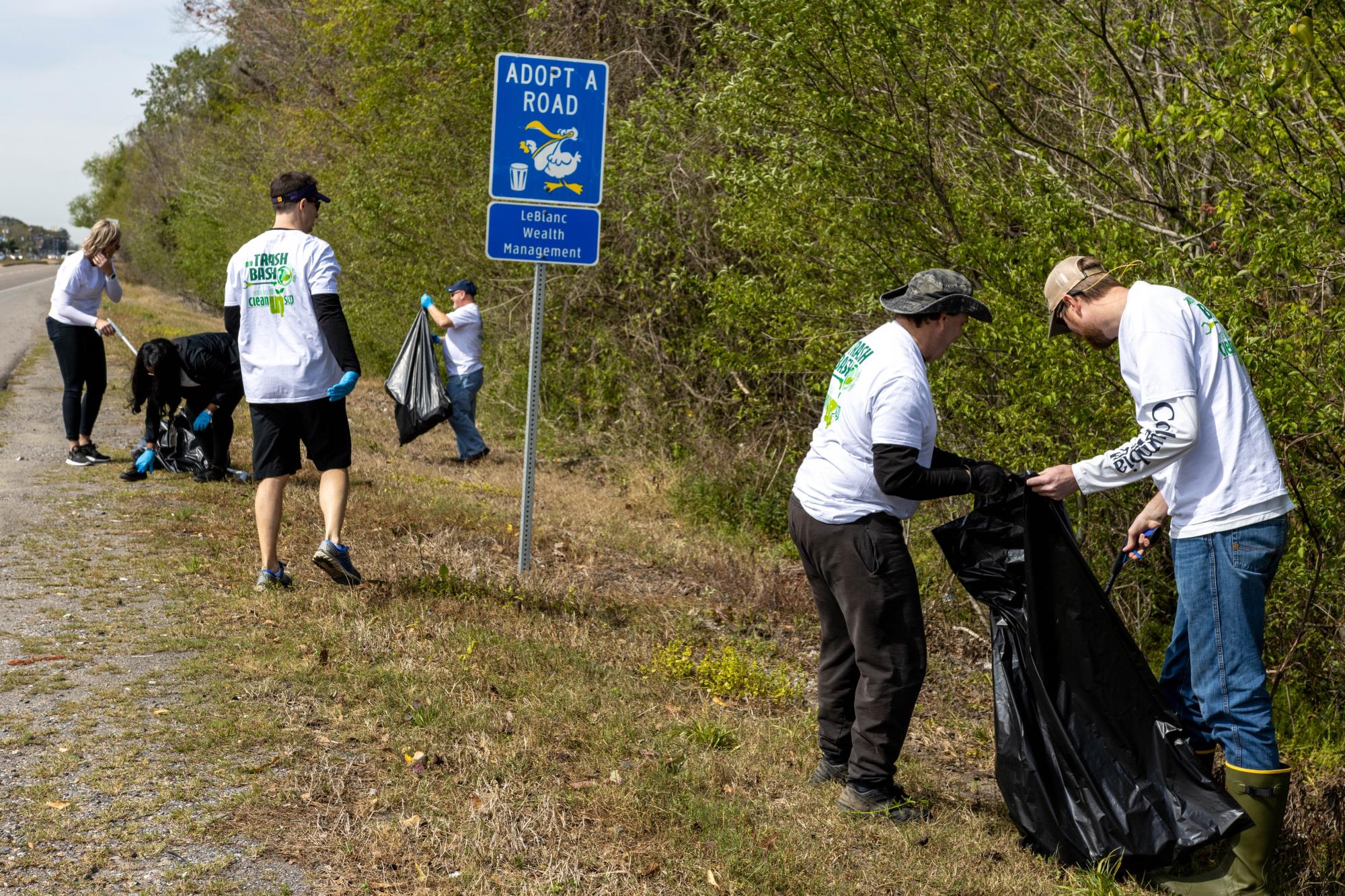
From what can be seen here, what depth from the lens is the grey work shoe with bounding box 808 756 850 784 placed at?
14.3 feet

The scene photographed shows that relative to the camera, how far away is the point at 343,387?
579 centimetres

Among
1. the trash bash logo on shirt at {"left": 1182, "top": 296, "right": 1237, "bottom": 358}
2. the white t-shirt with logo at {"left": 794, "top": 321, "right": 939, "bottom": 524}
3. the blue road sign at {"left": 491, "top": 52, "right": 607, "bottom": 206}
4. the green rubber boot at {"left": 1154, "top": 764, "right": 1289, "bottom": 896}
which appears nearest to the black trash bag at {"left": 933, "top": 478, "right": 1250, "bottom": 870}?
the green rubber boot at {"left": 1154, "top": 764, "right": 1289, "bottom": 896}

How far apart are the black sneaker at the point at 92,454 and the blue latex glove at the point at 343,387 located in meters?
4.92

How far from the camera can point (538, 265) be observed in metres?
7.11

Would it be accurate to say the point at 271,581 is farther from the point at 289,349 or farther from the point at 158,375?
the point at 158,375

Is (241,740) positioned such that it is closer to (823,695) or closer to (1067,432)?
(823,695)

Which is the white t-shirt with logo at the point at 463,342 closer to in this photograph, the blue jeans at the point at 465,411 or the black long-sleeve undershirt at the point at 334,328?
the blue jeans at the point at 465,411

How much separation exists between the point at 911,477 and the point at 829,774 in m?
1.27

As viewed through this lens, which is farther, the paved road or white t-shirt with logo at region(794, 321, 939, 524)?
the paved road

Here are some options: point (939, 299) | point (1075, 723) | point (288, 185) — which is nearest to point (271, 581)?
point (288, 185)

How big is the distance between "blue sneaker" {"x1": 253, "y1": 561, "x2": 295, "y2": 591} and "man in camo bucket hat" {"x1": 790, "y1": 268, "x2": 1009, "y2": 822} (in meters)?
3.10

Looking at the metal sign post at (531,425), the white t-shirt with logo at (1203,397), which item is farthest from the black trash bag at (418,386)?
the white t-shirt with logo at (1203,397)

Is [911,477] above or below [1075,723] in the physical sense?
above

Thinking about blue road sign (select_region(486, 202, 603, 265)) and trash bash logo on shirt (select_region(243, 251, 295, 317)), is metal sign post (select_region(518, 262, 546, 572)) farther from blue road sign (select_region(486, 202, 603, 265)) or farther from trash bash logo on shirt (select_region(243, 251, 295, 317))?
trash bash logo on shirt (select_region(243, 251, 295, 317))
